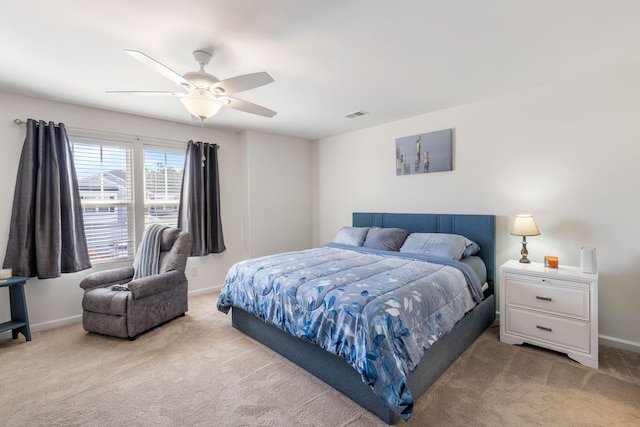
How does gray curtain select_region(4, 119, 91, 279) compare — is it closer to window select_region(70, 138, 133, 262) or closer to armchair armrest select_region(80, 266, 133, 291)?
window select_region(70, 138, 133, 262)

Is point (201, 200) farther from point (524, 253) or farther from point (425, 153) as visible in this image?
point (524, 253)

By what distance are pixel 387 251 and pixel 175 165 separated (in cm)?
320

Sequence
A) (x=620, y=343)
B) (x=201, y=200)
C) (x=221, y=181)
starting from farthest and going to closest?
1. (x=221, y=181)
2. (x=201, y=200)
3. (x=620, y=343)

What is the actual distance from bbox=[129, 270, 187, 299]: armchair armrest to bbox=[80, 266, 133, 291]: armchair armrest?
0.56 meters

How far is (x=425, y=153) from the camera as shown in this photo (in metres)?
3.94

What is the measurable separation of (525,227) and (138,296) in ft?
12.6

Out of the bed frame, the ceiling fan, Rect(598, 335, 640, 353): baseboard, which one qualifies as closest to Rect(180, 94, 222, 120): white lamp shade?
the ceiling fan

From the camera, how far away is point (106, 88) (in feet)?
9.69

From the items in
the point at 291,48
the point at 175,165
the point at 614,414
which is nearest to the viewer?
the point at 614,414

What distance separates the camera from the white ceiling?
1.77 metres

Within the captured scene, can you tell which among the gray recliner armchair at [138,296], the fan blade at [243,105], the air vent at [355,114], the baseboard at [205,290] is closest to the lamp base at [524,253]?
the air vent at [355,114]

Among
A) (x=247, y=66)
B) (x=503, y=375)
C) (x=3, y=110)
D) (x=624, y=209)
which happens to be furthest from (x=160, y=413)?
(x=624, y=209)

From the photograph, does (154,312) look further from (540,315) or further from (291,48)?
(540,315)

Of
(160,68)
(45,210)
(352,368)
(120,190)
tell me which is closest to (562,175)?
(352,368)
